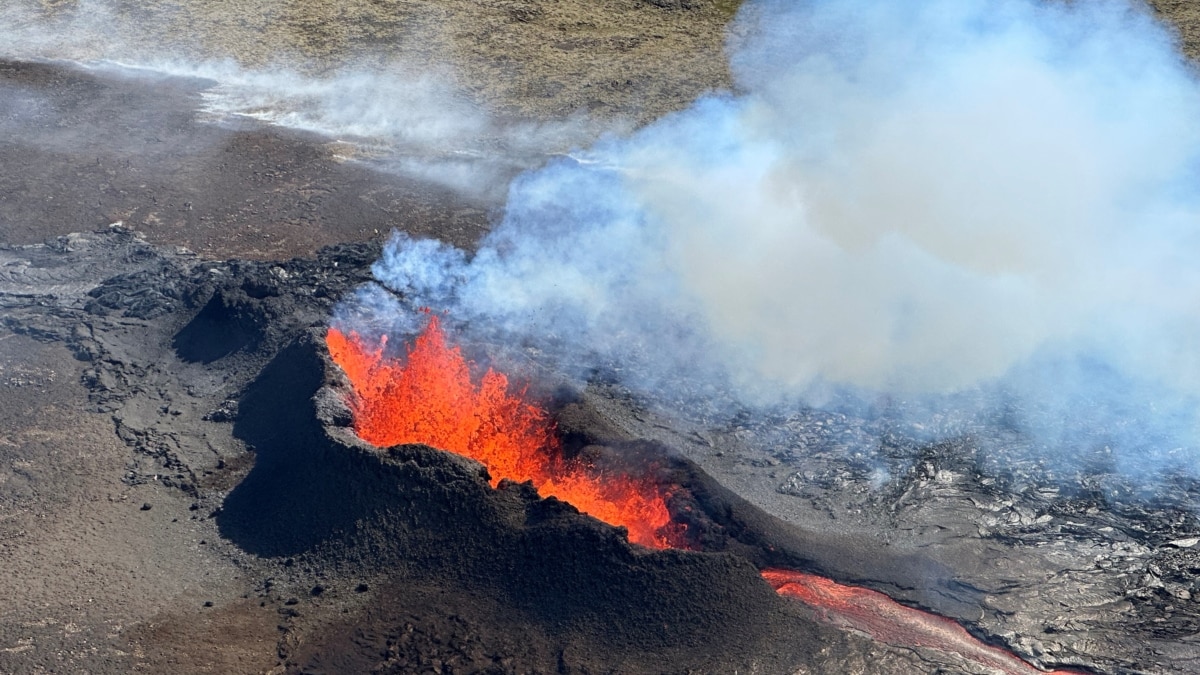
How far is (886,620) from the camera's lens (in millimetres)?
11836

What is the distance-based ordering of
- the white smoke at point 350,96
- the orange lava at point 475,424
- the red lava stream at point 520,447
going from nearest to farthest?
the red lava stream at point 520,447 → the orange lava at point 475,424 → the white smoke at point 350,96

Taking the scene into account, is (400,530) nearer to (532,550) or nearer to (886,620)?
(532,550)

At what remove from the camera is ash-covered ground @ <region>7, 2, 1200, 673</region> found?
36.7 feet

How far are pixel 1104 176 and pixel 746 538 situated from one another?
35.2 ft

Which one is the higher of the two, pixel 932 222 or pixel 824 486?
pixel 932 222

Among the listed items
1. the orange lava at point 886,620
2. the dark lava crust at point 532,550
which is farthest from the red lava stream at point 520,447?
the dark lava crust at point 532,550

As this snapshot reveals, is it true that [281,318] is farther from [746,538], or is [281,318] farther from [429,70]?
[429,70]

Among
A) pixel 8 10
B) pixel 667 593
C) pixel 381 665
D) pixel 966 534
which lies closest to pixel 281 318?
pixel 381 665

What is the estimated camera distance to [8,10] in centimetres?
3222

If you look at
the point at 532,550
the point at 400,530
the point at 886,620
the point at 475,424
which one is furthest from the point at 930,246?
the point at 400,530

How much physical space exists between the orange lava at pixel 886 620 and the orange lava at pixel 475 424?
65.4 inches

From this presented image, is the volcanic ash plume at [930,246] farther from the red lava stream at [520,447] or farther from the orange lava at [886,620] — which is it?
the orange lava at [886,620]

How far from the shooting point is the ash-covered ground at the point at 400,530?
441 inches

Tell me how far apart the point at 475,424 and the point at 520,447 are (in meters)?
0.70
